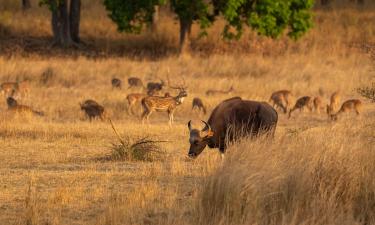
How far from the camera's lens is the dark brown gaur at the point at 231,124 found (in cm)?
1393

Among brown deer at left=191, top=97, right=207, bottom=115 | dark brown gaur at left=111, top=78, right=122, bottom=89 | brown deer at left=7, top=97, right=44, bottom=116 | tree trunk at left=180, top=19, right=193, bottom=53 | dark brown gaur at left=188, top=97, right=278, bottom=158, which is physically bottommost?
brown deer at left=7, top=97, right=44, bottom=116

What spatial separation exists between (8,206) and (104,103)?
49.2 ft

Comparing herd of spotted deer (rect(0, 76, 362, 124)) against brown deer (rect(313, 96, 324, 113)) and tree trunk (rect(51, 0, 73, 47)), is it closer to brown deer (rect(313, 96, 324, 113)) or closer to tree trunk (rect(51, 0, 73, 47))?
brown deer (rect(313, 96, 324, 113))

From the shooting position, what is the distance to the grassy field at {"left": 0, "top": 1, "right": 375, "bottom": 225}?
9.77 m

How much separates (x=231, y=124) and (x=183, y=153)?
2.83 meters

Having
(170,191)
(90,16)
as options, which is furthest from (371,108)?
(90,16)

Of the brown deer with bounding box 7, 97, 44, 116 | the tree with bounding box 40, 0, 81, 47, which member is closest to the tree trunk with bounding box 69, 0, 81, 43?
the tree with bounding box 40, 0, 81, 47

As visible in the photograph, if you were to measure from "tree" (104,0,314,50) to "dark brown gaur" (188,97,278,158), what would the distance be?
2416cm

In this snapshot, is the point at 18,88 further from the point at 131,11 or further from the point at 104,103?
the point at 131,11

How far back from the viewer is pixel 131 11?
3959cm

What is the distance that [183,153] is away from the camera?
16656mm

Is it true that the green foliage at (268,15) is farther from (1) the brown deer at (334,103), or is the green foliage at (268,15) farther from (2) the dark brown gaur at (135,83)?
(1) the brown deer at (334,103)

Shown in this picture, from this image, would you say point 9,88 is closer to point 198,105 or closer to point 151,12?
point 198,105

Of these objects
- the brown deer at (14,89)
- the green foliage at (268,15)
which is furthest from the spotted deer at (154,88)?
the green foliage at (268,15)
